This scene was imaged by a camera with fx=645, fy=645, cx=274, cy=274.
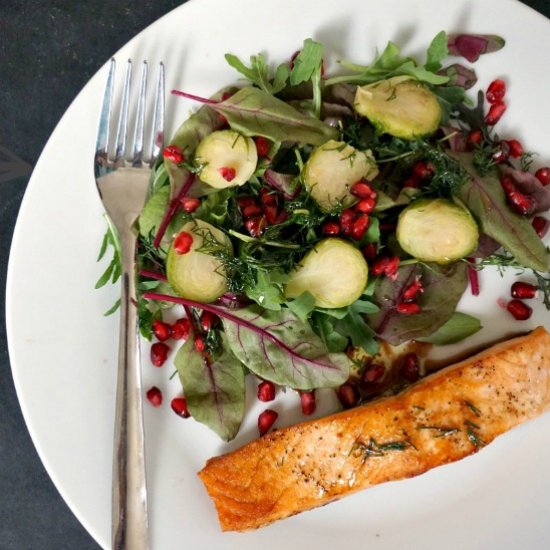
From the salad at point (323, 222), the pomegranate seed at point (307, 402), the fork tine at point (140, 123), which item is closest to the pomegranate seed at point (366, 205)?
the salad at point (323, 222)

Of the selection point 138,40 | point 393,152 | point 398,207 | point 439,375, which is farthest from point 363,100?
point 439,375

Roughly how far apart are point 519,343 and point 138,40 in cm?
219

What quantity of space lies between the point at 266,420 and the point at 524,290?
135 cm

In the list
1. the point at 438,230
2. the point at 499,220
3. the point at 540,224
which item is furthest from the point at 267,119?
the point at 540,224

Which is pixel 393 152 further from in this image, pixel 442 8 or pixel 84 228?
pixel 84 228

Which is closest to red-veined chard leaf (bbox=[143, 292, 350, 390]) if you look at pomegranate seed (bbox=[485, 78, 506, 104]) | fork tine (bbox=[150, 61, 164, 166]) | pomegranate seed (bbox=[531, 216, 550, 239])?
fork tine (bbox=[150, 61, 164, 166])

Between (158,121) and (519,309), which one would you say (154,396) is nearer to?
(158,121)

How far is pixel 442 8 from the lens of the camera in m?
2.87

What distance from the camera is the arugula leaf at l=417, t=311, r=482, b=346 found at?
3.02m

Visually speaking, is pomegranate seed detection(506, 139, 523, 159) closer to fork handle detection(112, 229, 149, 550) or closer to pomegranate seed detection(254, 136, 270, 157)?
pomegranate seed detection(254, 136, 270, 157)

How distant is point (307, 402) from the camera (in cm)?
302

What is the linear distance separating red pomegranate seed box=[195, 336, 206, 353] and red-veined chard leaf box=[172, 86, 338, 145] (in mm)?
953

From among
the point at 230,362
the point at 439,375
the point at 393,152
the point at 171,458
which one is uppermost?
the point at 393,152

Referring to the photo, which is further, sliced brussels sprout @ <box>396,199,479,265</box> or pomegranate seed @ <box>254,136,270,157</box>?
pomegranate seed @ <box>254,136,270,157</box>
